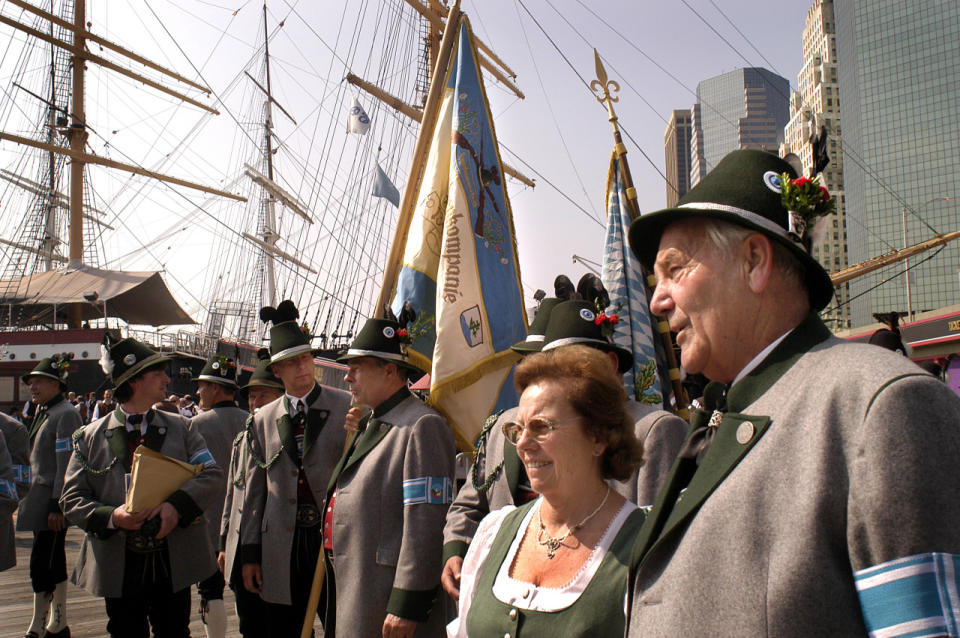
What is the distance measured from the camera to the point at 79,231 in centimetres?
3644

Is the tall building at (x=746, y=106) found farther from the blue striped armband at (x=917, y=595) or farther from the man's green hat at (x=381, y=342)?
the blue striped armband at (x=917, y=595)

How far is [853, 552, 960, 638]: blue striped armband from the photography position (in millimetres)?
1057

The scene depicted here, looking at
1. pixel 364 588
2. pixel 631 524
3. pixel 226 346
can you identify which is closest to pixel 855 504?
pixel 631 524

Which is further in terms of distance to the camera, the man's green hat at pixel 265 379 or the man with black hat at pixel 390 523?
the man's green hat at pixel 265 379

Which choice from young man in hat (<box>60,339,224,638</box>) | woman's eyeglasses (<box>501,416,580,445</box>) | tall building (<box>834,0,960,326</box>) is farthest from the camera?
tall building (<box>834,0,960,326</box>)

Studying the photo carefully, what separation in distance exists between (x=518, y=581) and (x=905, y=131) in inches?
4921

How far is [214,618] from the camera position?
5.42 meters

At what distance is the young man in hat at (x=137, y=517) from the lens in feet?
14.8

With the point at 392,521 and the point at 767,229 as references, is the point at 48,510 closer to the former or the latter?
the point at 392,521

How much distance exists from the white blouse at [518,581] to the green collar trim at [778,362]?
0.90 m

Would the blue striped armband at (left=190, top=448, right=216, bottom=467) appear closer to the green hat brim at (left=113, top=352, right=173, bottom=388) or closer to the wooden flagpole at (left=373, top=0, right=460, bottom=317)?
the green hat brim at (left=113, top=352, right=173, bottom=388)

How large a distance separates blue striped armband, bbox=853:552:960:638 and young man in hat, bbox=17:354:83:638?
631 centimetres

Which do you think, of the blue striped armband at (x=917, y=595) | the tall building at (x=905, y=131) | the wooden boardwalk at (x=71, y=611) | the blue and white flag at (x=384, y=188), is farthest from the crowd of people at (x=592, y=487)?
the tall building at (x=905, y=131)

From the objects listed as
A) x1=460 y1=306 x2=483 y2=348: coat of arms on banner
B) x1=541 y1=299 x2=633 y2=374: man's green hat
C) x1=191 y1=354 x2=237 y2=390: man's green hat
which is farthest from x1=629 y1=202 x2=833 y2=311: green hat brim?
x1=191 y1=354 x2=237 y2=390: man's green hat
